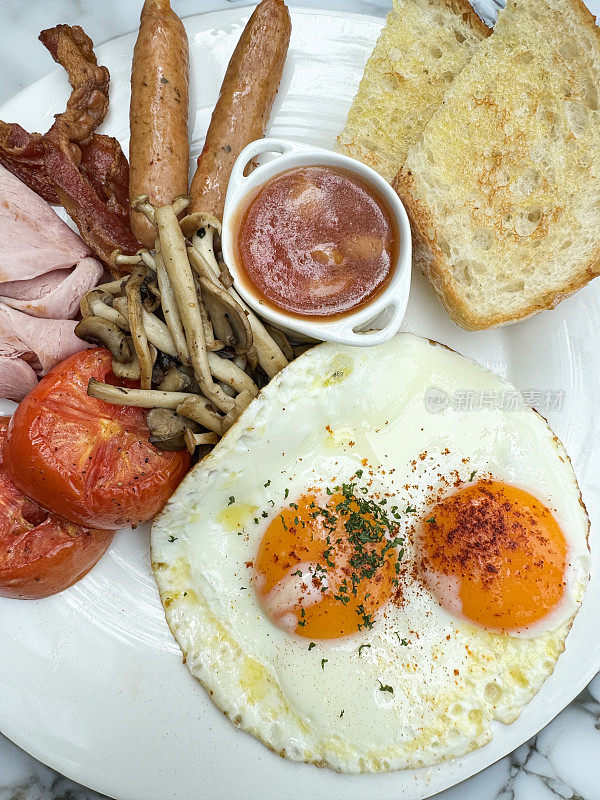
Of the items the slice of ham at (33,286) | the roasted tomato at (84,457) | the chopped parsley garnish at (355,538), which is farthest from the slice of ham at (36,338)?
the chopped parsley garnish at (355,538)

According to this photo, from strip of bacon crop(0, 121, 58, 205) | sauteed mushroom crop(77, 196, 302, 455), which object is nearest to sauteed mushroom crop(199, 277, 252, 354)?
sauteed mushroom crop(77, 196, 302, 455)

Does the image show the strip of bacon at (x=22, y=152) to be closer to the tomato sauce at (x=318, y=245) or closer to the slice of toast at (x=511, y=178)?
the tomato sauce at (x=318, y=245)

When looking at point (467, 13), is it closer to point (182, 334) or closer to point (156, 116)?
point (156, 116)

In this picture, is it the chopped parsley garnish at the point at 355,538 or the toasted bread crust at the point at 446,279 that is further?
the toasted bread crust at the point at 446,279

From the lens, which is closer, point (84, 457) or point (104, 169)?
point (84, 457)

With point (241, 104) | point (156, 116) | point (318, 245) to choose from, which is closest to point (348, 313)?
point (318, 245)

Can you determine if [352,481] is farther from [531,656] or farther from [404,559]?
[531,656]

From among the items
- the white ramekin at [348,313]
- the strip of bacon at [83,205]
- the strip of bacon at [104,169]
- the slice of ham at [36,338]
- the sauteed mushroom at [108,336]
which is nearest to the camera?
the white ramekin at [348,313]
